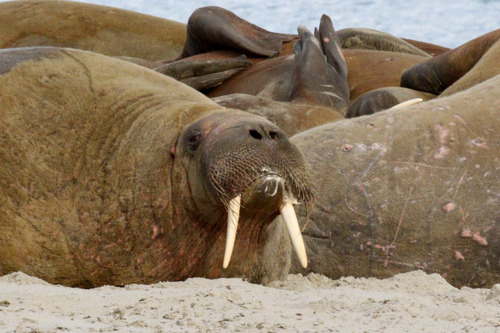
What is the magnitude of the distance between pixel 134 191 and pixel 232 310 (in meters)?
1.19

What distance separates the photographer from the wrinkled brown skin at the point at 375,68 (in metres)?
10.4

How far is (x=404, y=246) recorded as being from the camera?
4973 millimetres

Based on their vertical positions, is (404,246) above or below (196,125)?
below

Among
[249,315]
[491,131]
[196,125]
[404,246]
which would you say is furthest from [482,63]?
[249,315]

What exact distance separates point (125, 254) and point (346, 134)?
1817mm

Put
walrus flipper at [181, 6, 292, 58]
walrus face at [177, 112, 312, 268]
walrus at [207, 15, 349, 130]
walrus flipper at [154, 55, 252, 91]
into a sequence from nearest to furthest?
walrus face at [177, 112, 312, 268], walrus at [207, 15, 349, 130], walrus flipper at [154, 55, 252, 91], walrus flipper at [181, 6, 292, 58]

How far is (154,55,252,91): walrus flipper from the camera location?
34.0 ft

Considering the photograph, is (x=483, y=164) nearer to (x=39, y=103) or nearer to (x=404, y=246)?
(x=404, y=246)

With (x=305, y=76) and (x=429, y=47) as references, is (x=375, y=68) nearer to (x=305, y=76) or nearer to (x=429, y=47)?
(x=305, y=76)

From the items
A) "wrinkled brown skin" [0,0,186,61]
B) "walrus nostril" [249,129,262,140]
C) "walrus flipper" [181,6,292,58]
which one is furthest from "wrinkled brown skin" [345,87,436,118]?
"wrinkled brown skin" [0,0,186,61]

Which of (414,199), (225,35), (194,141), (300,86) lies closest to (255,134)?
(194,141)

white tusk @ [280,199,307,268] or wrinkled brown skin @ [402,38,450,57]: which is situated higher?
white tusk @ [280,199,307,268]

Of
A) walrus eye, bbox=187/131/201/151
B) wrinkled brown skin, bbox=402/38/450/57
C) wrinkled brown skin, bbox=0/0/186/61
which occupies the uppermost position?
walrus eye, bbox=187/131/201/151

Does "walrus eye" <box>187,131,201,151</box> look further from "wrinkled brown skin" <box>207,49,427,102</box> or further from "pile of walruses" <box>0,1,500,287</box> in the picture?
"wrinkled brown skin" <box>207,49,427,102</box>
